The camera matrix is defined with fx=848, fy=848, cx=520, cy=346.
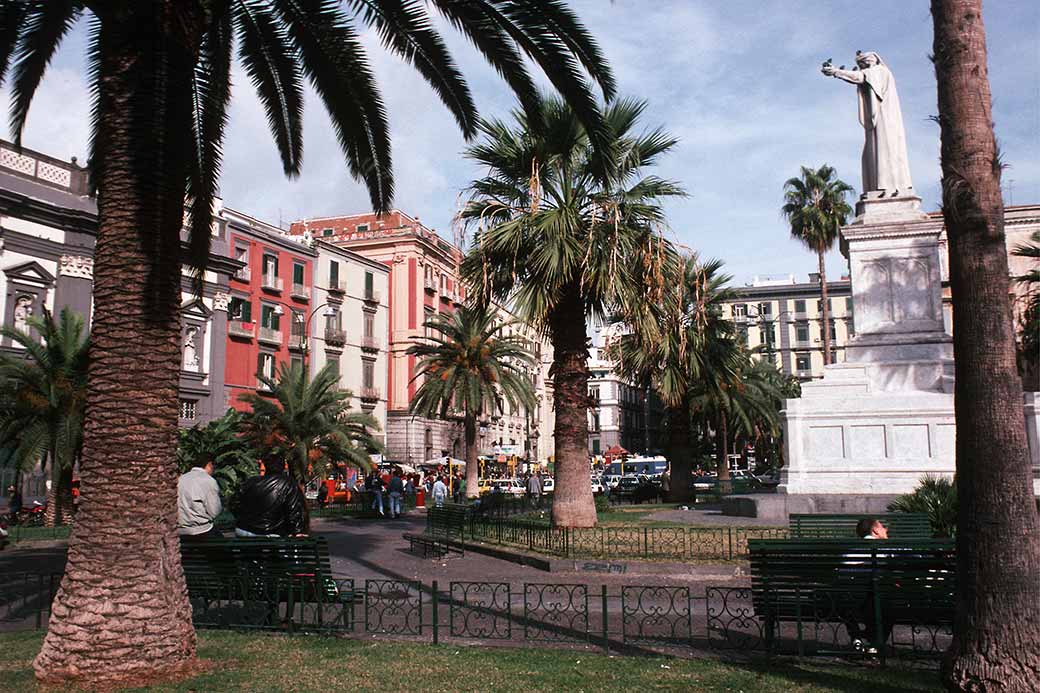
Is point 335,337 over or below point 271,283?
below

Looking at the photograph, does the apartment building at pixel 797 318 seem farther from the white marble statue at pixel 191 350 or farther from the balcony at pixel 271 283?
the white marble statue at pixel 191 350

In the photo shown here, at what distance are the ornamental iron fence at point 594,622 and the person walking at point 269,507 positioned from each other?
0.81m

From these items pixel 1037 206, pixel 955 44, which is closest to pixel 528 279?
pixel 955 44

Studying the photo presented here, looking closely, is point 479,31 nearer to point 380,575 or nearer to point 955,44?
point 955,44

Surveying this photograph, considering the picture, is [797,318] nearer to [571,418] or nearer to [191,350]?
[191,350]

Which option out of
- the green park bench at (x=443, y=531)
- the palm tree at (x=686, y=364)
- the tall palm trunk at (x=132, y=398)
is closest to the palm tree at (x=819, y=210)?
the palm tree at (x=686, y=364)

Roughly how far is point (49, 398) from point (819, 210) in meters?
35.3

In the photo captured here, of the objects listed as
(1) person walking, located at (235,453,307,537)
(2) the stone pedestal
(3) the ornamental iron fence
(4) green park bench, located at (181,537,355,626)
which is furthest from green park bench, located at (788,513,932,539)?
(1) person walking, located at (235,453,307,537)

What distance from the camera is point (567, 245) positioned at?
48.8 feet

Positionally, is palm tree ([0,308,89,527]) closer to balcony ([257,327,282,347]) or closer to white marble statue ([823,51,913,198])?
white marble statue ([823,51,913,198])

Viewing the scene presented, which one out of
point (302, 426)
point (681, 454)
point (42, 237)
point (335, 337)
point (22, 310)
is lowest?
point (681, 454)

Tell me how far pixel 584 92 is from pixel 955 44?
3767 mm

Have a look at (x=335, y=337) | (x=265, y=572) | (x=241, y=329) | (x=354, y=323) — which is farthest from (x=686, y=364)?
(x=354, y=323)

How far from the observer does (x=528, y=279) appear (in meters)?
15.6
